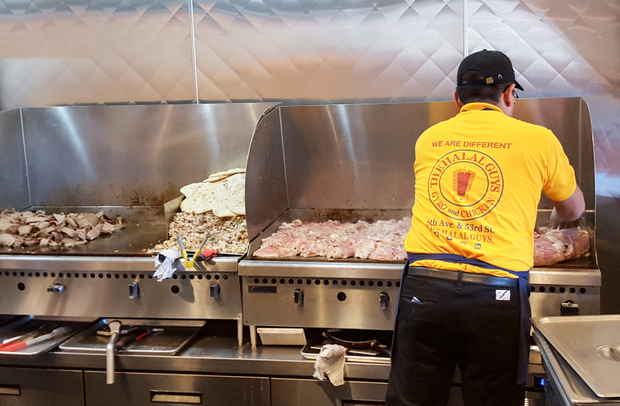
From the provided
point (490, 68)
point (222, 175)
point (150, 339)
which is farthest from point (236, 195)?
point (490, 68)

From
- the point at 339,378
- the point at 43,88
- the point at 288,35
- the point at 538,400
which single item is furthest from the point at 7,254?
the point at 538,400

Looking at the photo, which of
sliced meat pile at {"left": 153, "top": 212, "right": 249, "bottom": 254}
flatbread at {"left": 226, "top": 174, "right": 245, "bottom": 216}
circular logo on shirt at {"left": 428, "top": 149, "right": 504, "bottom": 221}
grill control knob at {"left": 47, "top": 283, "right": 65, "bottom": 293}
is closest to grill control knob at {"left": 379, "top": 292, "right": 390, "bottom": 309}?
circular logo on shirt at {"left": 428, "top": 149, "right": 504, "bottom": 221}

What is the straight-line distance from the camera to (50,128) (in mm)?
3549

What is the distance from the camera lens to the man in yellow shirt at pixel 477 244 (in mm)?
1923

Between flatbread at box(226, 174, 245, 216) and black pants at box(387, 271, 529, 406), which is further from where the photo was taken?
flatbread at box(226, 174, 245, 216)

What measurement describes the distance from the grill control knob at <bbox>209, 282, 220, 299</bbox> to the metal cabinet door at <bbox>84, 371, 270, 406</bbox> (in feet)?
1.12

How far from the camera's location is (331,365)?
7.86ft

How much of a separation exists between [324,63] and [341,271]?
4.58 feet

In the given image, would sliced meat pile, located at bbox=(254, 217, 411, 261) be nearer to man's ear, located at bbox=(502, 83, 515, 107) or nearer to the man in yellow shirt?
the man in yellow shirt

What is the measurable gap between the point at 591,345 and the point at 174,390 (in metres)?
1.66

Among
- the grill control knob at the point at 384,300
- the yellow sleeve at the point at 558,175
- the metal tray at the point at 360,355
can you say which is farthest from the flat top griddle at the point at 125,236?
the yellow sleeve at the point at 558,175

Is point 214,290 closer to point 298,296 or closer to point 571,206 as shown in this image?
point 298,296

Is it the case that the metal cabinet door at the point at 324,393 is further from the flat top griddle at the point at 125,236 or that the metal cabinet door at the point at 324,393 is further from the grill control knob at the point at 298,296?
the flat top griddle at the point at 125,236

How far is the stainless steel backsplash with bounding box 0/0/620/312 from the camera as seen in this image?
9.97 feet
